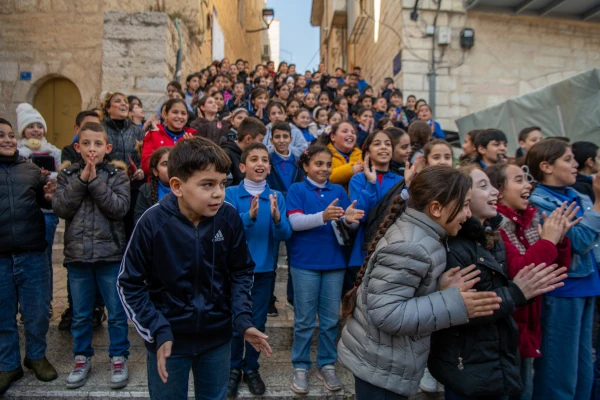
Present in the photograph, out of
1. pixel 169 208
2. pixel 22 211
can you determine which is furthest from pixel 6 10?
pixel 169 208

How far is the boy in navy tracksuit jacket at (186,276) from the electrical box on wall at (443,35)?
30.5ft

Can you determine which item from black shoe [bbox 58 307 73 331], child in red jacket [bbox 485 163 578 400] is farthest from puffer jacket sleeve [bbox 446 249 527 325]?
black shoe [bbox 58 307 73 331]

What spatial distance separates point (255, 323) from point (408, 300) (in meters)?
1.56

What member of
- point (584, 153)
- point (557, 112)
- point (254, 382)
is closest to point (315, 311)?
point (254, 382)

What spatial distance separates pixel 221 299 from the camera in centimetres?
202

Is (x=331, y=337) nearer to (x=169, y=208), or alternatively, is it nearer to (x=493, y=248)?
(x=493, y=248)

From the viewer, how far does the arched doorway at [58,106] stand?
8.65m

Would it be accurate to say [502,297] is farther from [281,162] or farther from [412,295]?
[281,162]

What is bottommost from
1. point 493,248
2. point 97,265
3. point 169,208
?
point 97,265

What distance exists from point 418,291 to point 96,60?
29.0ft

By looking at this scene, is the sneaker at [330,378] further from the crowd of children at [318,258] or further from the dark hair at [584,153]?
the dark hair at [584,153]

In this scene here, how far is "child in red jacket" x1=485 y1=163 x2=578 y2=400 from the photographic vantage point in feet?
7.40

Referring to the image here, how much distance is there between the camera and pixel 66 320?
343cm

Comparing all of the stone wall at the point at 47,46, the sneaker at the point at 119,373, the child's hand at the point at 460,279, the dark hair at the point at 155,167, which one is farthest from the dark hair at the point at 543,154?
the stone wall at the point at 47,46
